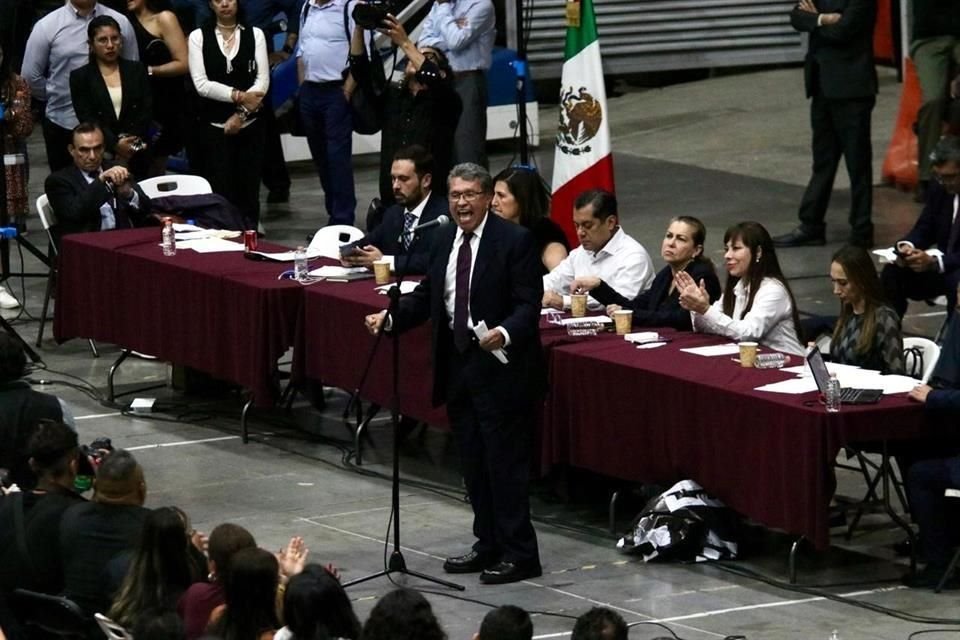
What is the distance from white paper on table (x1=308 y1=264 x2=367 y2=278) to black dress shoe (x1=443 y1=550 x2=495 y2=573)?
8.64 ft

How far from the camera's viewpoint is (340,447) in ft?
38.4

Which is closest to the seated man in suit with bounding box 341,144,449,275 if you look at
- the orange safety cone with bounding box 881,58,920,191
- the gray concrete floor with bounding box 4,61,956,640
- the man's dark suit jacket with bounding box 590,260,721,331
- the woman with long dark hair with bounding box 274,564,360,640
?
the gray concrete floor with bounding box 4,61,956,640

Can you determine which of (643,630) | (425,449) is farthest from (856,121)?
(643,630)

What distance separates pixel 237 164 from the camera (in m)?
15.6

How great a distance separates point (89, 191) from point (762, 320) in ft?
16.7

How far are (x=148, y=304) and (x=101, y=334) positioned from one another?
591mm

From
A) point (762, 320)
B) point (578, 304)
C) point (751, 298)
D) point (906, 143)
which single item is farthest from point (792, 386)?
point (906, 143)

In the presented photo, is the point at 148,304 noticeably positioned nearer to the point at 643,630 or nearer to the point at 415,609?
the point at 643,630

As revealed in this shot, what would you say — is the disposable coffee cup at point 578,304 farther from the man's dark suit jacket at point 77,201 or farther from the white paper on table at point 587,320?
the man's dark suit jacket at point 77,201

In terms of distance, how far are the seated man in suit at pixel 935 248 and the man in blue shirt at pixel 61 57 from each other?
5945mm

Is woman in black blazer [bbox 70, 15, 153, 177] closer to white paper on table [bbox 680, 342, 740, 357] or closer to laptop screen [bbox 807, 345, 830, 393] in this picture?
white paper on table [bbox 680, 342, 740, 357]

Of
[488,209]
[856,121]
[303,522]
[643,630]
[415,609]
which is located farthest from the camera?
[856,121]

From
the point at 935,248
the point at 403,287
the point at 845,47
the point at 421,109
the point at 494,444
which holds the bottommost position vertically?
the point at 494,444

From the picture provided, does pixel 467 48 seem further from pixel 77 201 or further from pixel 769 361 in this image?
pixel 769 361
